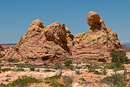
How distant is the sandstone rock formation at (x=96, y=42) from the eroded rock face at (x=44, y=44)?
582 centimetres

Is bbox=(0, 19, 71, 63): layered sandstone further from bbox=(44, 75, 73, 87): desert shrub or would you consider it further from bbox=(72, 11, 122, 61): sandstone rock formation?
bbox=(44, 75, 73, 87): desert shrub

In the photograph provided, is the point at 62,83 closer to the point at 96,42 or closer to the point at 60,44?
the point at 60,44

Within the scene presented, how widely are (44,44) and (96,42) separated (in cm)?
1118

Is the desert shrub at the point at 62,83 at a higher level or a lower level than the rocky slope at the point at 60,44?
lower

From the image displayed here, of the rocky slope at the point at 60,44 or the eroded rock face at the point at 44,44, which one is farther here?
the rocky slope at the point at 60,44

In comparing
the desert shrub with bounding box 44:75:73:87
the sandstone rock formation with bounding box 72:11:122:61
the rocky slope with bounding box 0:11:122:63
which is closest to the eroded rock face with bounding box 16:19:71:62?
the rocky slope with bounding box 0:11:122:63

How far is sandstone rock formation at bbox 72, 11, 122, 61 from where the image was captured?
32.6 meters

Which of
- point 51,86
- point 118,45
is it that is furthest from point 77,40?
point 51,86

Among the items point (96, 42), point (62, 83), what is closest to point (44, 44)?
point (96, 42)

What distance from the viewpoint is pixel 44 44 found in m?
27.0

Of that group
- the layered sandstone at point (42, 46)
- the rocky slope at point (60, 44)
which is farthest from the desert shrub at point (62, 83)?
the rocky slope at point (60, 44)

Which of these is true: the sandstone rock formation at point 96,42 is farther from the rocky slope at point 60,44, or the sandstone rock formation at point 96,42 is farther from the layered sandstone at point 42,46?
the layered sandstone at point 42,46

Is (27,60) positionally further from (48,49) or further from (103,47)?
(103,47)

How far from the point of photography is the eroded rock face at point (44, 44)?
1018 inches
